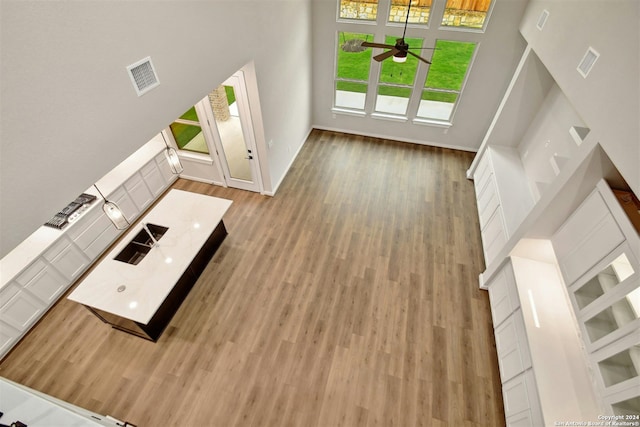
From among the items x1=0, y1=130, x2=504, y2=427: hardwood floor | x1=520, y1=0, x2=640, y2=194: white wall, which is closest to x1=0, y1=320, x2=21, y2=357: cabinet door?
x1=0, y1=130, x2=504, y2=427: hardwood floor

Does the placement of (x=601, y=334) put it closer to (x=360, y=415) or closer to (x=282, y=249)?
(x=360, y=415)

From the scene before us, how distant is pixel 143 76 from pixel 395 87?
581 centimetres

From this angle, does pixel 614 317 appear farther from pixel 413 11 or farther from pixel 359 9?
pixel 359 9

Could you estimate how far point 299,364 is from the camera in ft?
12.1

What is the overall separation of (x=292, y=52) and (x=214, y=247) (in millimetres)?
3858

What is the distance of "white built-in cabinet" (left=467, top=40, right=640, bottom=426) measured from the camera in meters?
2.37

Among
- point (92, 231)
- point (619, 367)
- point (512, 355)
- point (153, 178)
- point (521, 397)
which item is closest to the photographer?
point (619, 367)

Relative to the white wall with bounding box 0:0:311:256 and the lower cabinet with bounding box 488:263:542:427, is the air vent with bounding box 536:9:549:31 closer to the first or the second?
the lower cabinet with bounding box 488:263:542:427

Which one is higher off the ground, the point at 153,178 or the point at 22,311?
the point at 153,178

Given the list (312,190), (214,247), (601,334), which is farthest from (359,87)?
(601,334)

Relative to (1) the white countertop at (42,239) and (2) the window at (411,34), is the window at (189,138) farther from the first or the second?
(2) the window at (411,34)

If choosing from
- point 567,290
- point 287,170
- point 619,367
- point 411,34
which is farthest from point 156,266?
point 411,34

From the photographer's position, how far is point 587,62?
2896mm

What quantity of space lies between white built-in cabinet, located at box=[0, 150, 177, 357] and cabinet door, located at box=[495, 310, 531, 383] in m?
5.97
